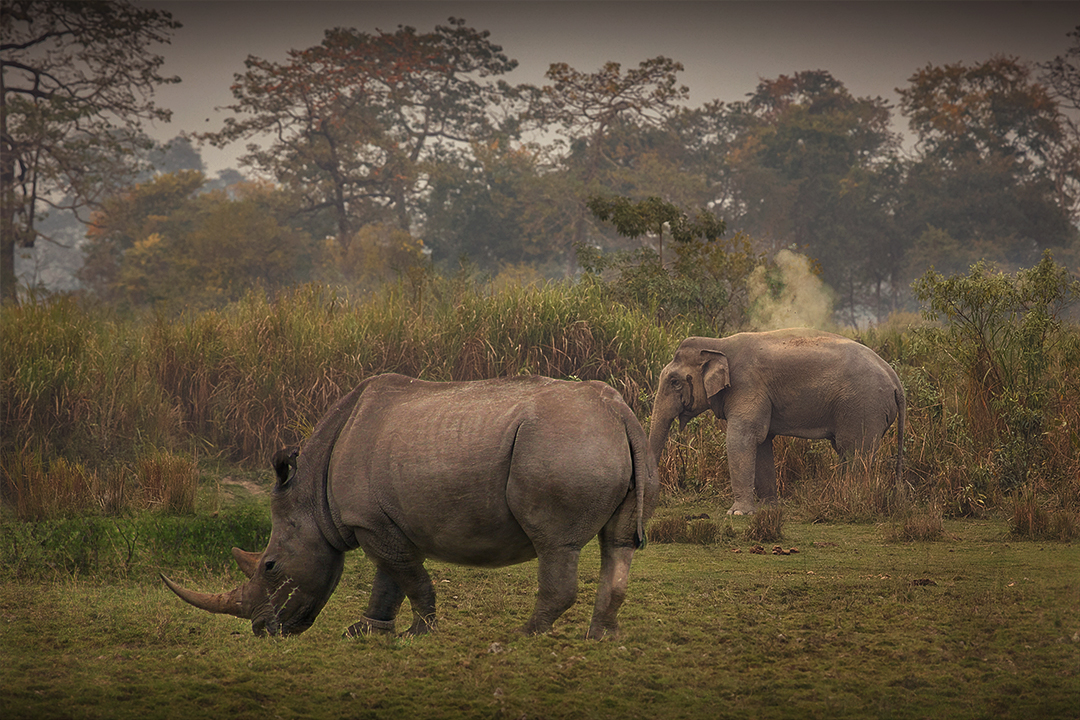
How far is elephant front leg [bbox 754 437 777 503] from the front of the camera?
11352 mm

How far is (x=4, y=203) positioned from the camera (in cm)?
2705

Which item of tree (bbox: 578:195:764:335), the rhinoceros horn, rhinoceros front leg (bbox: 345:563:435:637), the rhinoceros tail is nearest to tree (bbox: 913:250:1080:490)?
tree (bbox: 578:195:764:335)

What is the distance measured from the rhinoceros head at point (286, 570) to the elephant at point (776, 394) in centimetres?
557

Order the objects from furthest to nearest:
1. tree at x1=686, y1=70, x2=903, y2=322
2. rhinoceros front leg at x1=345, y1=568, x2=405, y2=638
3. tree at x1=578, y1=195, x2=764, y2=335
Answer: tree at x1=686, y1=70, x2=903, y2=322 → tree at x1=578, y1=195, x2=764, y2=335 → rhinoceros front leg at x1=345, y1=568, x2=405, y2=638

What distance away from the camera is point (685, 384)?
11156 millimetres

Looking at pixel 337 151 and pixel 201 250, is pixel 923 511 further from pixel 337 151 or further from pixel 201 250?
pixel 337 151

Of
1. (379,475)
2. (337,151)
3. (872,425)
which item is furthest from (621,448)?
(337,151)

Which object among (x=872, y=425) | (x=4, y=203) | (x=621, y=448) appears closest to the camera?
(x=621, y=448)

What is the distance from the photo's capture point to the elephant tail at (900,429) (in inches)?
419

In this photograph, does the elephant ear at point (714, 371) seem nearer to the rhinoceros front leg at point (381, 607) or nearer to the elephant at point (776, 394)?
the elephant at point (776, 394)

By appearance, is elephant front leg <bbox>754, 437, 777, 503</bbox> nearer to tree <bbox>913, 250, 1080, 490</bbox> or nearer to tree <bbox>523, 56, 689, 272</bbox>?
tree <bbox>913, 250, 1080, 490</bbox>

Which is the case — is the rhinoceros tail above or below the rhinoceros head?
above

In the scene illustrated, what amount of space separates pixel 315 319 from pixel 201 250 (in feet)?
62.4

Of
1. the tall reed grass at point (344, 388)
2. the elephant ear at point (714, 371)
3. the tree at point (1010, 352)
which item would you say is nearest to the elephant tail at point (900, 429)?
the tall reed grass at point (344, 388)
